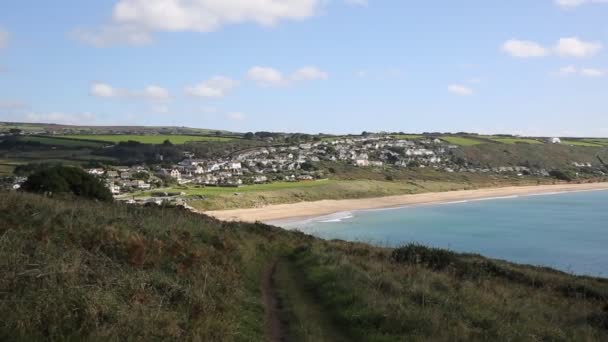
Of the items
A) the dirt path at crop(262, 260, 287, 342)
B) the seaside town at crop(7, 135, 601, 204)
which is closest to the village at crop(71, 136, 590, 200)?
the seaside town at crop(7, 135, 601, 204)

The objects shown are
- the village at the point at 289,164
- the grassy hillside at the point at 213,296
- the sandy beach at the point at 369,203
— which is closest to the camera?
the grassy hillside at the point at 213,296

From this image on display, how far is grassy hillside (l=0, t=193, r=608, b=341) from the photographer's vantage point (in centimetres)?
661

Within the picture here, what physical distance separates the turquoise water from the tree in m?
15.6

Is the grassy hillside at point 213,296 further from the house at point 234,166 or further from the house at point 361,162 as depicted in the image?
the house at point 361,162

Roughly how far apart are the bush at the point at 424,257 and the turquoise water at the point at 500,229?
10.9 meters

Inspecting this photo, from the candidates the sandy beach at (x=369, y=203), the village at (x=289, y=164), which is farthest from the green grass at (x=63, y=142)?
the sandy beach at (x=369, y=203)

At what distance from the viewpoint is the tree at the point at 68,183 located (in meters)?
30.1

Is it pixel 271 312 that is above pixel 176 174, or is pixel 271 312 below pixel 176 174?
above

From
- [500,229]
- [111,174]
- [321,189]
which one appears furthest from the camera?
[321,189]

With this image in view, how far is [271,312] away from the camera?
10.7 m

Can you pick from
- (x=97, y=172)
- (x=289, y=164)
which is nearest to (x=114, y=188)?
(x=97, y=172)

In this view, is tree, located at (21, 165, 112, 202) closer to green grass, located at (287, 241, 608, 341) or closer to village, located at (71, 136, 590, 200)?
green grass, located at (287, 241, 608, 341)

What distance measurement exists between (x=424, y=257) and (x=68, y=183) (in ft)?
66.7

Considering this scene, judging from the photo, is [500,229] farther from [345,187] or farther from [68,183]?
[68,183]
